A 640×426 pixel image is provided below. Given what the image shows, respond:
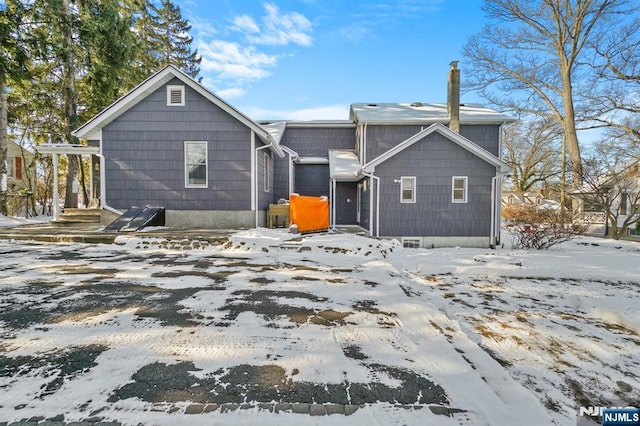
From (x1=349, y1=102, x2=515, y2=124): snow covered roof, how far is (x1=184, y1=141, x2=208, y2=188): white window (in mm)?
8043

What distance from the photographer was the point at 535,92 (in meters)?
19.0

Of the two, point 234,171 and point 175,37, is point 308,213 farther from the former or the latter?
point 175,37

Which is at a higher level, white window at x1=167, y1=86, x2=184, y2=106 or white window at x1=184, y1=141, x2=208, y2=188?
white window at x1=167, y1=86, x2=184, y2=106

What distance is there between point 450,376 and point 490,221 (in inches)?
413

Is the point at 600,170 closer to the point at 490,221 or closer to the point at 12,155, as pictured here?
the point at 490,221

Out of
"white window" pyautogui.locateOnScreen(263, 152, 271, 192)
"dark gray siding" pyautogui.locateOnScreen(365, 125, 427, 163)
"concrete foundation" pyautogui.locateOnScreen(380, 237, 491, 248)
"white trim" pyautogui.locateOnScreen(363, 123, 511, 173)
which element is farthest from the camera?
"dark gray siding" pyautogui.locateOnScreen(365, 125, 427, 163)

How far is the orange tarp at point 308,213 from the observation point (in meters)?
9.78

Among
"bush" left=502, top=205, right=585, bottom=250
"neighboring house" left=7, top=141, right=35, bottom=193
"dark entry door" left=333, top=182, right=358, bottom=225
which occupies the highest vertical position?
"neighboring house" left=7, top=141, right=35, bottom=193

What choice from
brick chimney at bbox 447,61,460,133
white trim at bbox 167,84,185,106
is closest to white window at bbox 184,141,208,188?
white trim at bbox 167,84,185,106

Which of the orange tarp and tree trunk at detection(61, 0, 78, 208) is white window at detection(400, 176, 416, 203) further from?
tree trunk at detection(61, 0, 78, 208)

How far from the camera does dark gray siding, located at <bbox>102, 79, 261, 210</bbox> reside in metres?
10.2

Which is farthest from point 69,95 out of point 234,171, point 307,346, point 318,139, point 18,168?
point 307,346

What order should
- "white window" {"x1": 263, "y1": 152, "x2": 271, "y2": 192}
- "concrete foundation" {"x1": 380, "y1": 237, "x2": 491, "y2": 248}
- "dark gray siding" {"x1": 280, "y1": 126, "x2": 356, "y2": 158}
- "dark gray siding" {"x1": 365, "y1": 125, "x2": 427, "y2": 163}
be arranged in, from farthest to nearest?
"dark gray siding" {"x1": 280, "y1": 126, "x2": 356, "y2": 158}, "dark gray siding" {"x1": 365, "y1": 125, "x2": 427, "y2": 163}, "white window" {"x1": 263, "y1": 152, "x2": 271, "y2": 192}, "concrete foundation" {"x1": 380, "y1": 237, "x2": 491, "y2": 248}

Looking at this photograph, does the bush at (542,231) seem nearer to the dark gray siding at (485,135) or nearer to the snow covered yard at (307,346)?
the snow covered yard at (307,346)
